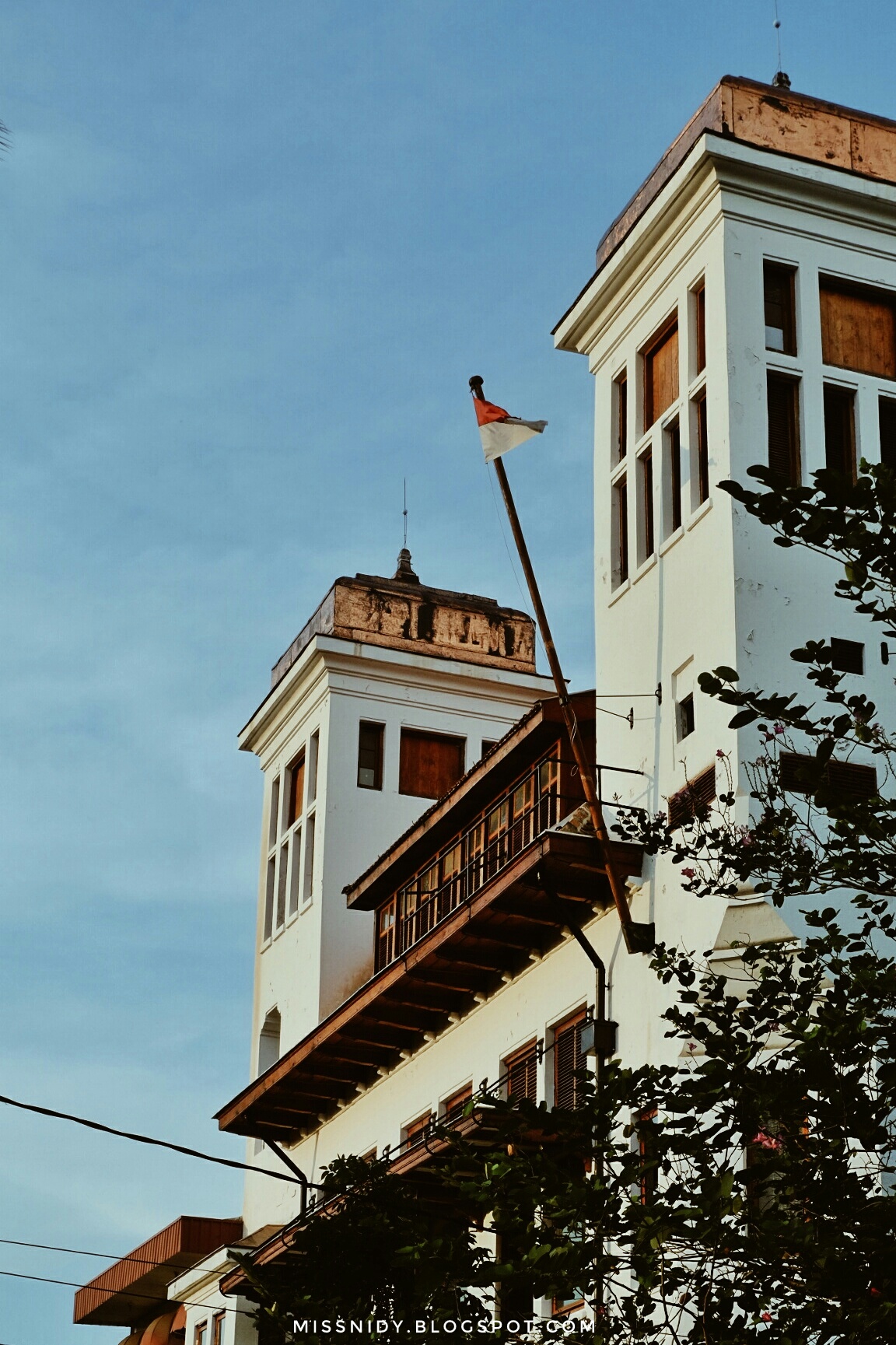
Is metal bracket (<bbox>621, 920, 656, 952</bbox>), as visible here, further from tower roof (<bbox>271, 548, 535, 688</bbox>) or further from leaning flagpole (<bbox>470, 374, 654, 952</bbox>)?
tower roof (<bbox>271, 548, 535, 688</bbox>)

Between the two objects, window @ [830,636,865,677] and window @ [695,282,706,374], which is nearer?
window @ [830,636,865,677]

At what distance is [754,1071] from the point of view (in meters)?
9.81

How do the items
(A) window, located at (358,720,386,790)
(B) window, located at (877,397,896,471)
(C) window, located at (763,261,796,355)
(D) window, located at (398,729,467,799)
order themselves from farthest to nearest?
(D) window, located at (398,729,467,799) → (A) window, located at (358,720,386,790) → (B) window, located at (877,397,896,471) → (C) window, located at (763,261,796,355)

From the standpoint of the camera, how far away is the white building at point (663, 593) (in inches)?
824

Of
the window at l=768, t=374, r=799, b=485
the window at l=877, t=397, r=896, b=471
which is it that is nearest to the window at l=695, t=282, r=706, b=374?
the window at l=768, t=374, r=799, b=485

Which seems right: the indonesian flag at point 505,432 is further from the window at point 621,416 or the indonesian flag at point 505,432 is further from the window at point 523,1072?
the window at point 523,1072

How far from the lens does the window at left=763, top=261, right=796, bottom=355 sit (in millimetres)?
22297

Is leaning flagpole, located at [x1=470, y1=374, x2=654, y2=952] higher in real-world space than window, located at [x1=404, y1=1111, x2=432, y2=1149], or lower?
higher

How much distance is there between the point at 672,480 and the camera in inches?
902

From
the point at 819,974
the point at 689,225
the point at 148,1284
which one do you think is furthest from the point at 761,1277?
the point at 148,1284

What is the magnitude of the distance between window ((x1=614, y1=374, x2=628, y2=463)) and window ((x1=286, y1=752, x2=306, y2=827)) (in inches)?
477

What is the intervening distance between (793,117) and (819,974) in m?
14.7

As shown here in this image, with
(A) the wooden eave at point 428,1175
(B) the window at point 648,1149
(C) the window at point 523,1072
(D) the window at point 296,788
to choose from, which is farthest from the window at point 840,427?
(D) the window at point 296,788

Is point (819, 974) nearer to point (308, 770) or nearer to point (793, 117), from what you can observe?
point (793, 117)
